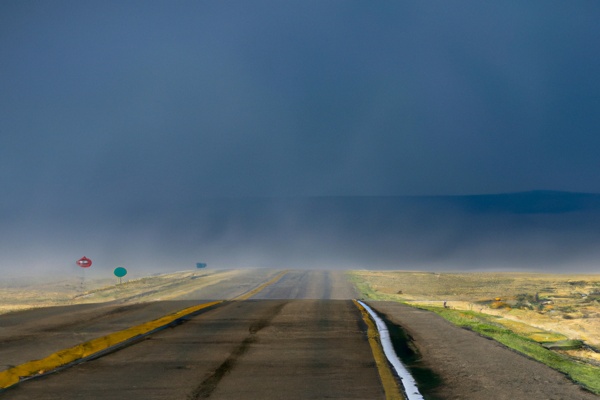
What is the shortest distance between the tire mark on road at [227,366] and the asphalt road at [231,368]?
0.04ft

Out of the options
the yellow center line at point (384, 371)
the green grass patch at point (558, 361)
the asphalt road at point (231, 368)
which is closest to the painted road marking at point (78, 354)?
the asphalt road at point (231, 368)

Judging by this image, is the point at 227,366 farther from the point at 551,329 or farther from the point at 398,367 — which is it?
the point at 551,329

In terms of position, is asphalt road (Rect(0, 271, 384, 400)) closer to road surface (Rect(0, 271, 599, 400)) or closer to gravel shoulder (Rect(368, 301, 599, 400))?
road surface (Rect(0, 271, 599, 400))

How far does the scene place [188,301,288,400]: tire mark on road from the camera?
6.85 meters

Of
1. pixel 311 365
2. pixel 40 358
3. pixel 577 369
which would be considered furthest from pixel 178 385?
pixel 577 369

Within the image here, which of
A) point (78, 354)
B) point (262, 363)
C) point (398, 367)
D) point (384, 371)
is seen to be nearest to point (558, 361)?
point (398, 367)

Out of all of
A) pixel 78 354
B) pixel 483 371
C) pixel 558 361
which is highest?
pixel 78 354

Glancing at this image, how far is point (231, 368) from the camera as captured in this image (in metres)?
8.41

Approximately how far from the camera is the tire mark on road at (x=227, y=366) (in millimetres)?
6848

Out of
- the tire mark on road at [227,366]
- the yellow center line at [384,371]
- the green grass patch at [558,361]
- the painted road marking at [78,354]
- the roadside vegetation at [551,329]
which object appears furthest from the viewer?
the roadside vegetation at [551,329]

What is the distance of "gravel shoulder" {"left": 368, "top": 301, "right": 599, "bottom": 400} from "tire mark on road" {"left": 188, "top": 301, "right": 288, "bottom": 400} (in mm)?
2531

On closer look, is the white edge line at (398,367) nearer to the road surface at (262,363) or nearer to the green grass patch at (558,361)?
the road surface at (262,363)

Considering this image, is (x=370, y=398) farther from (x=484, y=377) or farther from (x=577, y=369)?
(x=577, y=369)

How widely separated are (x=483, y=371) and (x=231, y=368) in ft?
11.1
